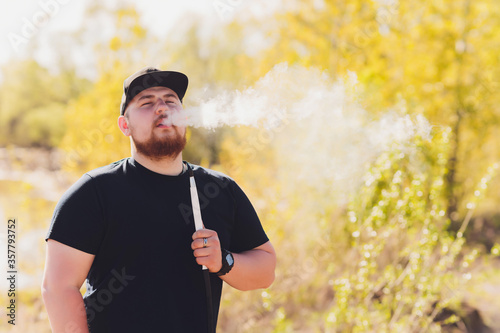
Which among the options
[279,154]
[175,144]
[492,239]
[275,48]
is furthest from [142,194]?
[492,239]

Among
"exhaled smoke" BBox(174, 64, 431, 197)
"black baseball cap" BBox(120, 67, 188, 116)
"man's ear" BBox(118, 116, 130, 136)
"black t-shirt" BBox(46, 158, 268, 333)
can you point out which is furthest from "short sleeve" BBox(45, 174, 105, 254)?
"exhaled smoke" BBox(174, 64, 431, 197)

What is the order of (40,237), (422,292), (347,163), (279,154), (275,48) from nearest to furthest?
(422,292)
(347,163)
(40,237)
(279,154)
(275,48)

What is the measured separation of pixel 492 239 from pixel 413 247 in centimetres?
610

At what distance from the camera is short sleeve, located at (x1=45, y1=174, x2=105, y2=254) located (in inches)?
62.2

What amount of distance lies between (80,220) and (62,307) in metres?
0.30

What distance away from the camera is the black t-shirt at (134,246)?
5.37ft

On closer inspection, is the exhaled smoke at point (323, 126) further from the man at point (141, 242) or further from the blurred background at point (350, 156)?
the man at point (141, 242)

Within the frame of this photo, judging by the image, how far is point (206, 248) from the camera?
1.70 meters

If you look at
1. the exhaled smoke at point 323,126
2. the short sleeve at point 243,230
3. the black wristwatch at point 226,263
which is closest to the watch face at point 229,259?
the black wristwatch at point 226,263

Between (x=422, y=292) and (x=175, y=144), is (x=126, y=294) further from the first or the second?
(x=422, y=292)

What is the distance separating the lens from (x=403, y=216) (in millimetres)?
3992

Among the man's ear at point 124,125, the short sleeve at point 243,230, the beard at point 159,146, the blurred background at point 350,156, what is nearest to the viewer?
the beard at point 159,146

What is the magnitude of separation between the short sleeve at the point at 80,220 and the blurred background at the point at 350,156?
127 cm

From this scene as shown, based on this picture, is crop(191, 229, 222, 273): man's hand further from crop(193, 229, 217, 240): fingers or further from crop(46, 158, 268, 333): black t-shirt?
crop(46, 158, 268, 333): black t-shirt
